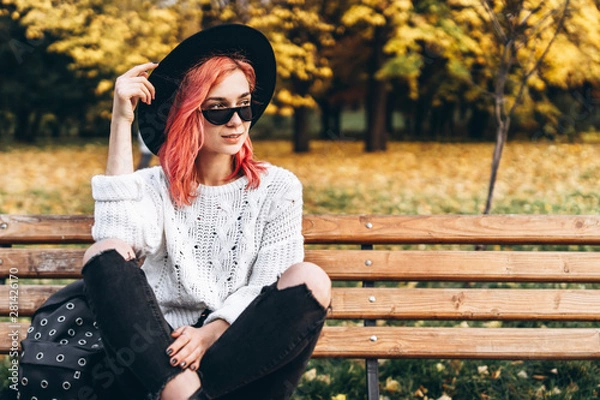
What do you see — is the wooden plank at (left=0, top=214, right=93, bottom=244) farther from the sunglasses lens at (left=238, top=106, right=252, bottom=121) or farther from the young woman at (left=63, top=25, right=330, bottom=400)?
the sunglasses lens at (left=238, top=106, right=252, bottom=121)

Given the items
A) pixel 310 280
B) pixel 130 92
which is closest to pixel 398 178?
pixel 130 92

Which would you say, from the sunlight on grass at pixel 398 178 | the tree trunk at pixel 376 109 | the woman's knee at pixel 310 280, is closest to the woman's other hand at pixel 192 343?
the woman's knee at pixel 310 280

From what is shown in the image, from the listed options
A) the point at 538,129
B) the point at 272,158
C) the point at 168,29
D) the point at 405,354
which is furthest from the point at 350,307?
the point at 538,129

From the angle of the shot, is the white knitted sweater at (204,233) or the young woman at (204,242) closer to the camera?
the young woman at (204,242)

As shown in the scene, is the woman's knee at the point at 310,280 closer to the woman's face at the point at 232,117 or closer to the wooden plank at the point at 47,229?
the woman's face at the point at 232,117

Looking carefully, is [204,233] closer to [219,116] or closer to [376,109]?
[219,116]

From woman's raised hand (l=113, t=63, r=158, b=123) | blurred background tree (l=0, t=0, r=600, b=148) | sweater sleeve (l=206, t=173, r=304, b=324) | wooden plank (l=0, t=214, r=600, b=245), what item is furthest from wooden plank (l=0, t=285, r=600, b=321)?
blurred background tree (l=0, t=0, r=600, b=148)

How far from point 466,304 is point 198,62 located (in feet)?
4.92

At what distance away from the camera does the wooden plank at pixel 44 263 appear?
2.96 meters

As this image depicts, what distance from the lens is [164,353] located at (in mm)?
2229

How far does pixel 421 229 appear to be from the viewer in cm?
293

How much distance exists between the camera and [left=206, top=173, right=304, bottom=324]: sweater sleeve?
246 cm

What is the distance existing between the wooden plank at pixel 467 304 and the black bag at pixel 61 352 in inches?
39.1

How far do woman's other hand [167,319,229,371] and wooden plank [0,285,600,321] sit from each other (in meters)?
0.67
